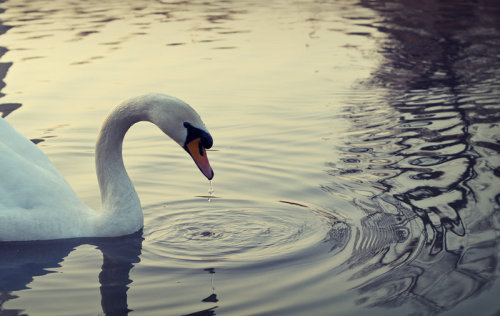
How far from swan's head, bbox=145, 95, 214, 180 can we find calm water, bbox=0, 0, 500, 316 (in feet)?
2.15

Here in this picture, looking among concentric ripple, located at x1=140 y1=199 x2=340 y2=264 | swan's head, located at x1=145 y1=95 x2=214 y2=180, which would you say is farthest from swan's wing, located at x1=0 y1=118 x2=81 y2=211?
swan's head, located at x1=145 y1=95 x2=214 y2=180

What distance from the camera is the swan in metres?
5.59

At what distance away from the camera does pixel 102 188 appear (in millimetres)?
6137

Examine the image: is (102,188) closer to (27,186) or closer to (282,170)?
(27,186)

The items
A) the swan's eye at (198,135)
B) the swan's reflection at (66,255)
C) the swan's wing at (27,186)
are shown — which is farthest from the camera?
the swan's wing at (27,186)

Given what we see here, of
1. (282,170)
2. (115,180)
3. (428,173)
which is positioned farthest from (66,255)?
(428,173)

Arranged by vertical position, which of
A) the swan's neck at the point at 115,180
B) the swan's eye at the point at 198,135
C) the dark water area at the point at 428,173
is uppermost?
the swan's eye at the point at 198,135

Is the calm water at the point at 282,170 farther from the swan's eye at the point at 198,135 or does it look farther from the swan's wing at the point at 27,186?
the swan's eye at the point at 198,135

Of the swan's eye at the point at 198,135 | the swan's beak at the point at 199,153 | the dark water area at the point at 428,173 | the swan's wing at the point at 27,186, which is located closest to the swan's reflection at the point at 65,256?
the swan's wing at the point at 27,186

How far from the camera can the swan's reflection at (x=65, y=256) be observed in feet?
16.3

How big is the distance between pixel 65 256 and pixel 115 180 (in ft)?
2.35

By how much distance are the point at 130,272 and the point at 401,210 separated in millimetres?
2115

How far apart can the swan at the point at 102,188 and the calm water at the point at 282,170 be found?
0.39 feet

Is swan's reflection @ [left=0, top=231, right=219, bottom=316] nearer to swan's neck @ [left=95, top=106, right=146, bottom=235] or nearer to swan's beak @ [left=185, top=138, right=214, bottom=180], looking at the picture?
swan's neck @ [left=95, top=106, right=146, bottom=235]
